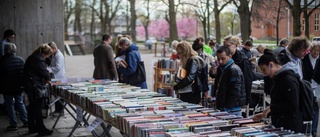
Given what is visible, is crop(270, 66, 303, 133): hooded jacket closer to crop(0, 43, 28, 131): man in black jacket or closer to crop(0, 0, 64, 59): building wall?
A: crop(0, 43, 28, 131): man in black jacket

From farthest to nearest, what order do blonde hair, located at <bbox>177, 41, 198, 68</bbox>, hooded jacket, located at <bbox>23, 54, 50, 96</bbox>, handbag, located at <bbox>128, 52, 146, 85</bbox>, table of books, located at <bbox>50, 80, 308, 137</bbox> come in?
handbag, located at <bbox>128, 52, 146, 85</bbox>
hooded jacket, located at <bbox>23, 54, 50, 96</bbox>
blonde hair, located at <bbox>177, 41, 198, 68</bbox>
table of books, located at <bbox>50, 80, 308, 137</bbox>

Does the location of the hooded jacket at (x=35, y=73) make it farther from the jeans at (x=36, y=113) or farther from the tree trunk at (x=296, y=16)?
the tree trunk at (x=296, y=16)

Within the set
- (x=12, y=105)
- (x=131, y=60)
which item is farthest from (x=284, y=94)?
(x=12, y=105)

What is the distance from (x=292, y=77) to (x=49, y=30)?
290 inches

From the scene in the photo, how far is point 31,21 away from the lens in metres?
10.3

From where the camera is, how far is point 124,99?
572 cm

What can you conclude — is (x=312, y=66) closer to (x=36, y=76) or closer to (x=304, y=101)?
(x=304, y=101)

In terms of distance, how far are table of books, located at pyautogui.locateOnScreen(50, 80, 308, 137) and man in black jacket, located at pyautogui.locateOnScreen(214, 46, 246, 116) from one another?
21.9 inches

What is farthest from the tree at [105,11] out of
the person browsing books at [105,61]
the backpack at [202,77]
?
the backpack at [202,77]

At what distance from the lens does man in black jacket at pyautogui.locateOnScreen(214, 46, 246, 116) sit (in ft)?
18.0

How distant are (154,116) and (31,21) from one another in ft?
21.5

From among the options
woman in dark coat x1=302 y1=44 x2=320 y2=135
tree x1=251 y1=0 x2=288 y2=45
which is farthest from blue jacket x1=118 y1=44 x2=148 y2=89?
tree x1=251 y1=0 x2=288 y2=45

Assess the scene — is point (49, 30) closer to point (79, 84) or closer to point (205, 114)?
point (79, 84)

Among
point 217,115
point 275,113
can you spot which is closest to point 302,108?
point 275,113
